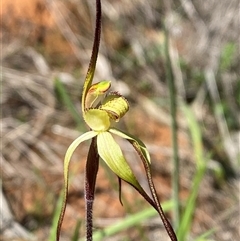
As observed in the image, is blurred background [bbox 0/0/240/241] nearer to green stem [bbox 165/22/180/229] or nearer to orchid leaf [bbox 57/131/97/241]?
green stem [bbox 165/22/180/229]

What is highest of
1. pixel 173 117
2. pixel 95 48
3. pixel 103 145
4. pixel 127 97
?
pixel 95 48

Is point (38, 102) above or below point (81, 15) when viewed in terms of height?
below

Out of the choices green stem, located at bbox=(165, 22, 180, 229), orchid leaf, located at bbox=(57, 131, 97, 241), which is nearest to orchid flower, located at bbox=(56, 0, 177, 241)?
orchid leaf, located at bbox=(57, 131, 97, 241)

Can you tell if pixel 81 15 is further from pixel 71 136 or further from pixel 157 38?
pixel 71 136

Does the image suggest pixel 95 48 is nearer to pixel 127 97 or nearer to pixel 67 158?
pixel 67 158

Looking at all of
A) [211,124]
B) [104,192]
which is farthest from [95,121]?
[211,124]

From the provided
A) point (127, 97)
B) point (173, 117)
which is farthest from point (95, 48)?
point (127, 97)

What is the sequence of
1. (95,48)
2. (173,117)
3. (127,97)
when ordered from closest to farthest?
(95,48) → (173,117) → (127,97)
